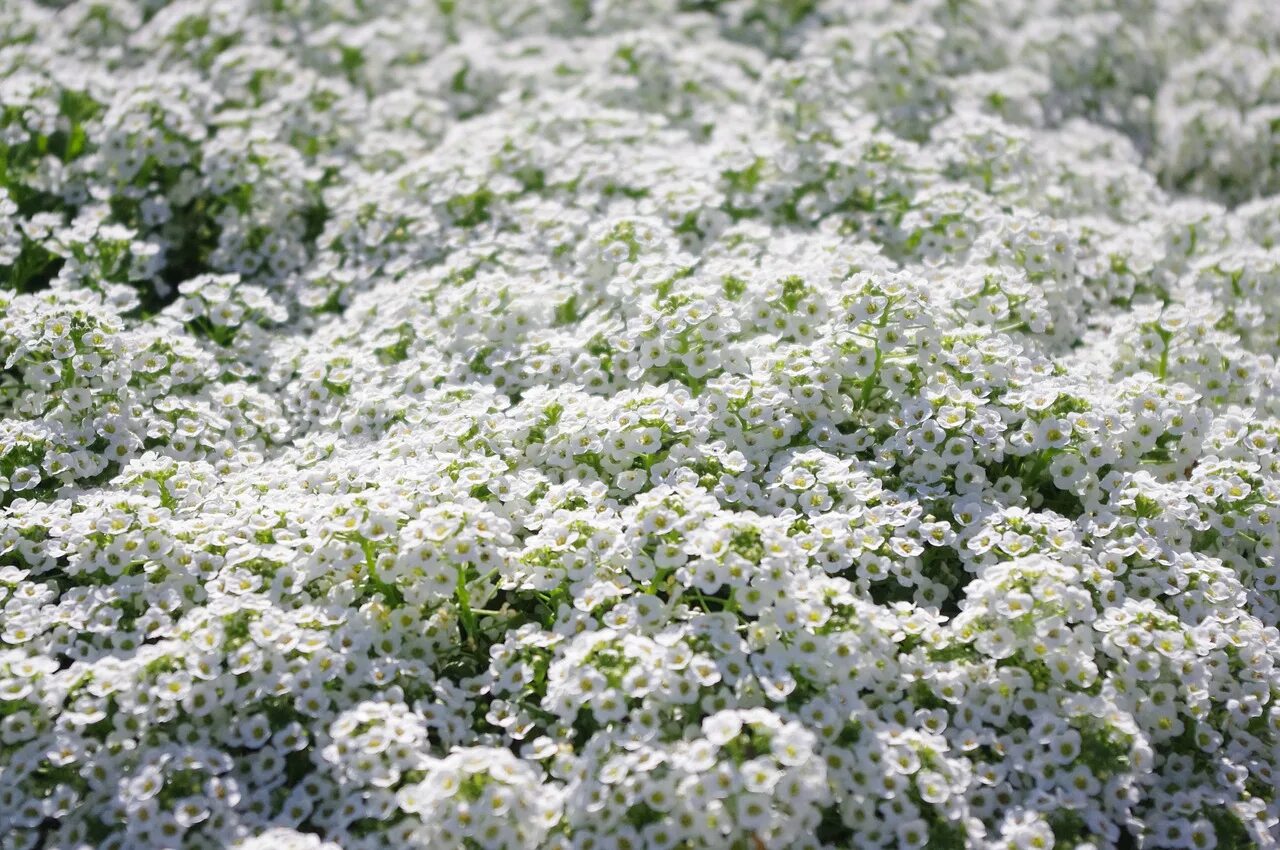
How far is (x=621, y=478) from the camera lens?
5496 mm

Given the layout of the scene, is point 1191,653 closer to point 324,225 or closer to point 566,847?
point 566,847

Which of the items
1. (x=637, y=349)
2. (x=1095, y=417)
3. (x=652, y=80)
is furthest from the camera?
(x=652, y=80)

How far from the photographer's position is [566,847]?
430cm

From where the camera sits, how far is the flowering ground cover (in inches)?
179

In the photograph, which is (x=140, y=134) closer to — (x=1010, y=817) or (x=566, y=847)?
(x=566, y=847)

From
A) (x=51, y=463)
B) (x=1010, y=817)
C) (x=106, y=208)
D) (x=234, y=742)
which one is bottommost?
(x=1010, y=817)

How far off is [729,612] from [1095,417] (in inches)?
83.1

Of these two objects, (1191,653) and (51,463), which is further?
(51,463)

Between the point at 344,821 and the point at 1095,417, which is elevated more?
the point at 1095,417

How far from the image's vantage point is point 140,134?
7734mm

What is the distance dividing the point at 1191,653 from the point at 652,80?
6.18 metres

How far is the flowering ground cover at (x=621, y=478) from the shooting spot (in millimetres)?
4543

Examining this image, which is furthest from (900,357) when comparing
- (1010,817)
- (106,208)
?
(106,208)

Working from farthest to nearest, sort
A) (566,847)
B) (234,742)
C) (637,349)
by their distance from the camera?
(637,349) → (234,742) → (566,847)
